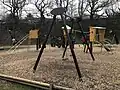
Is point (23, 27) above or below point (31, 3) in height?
below

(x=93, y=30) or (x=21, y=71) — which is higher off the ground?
(x=93, y=30)

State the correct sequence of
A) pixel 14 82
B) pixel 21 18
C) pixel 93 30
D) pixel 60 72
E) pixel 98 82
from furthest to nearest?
pixel 21 18 < pixel 93 30 < pixel 60 72 < pixel 14 82 < pixel 98 82

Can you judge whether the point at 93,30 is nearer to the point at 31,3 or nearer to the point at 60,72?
the point at 60,72

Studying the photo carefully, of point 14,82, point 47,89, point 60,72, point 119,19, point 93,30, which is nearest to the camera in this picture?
point 47,89

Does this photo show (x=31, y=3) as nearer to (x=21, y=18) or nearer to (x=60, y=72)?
(x=21, y=18)

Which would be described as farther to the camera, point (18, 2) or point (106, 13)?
point (106, 13)

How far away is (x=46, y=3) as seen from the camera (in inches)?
1817

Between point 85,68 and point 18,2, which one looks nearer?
point 85,68

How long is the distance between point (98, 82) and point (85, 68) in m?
2.12

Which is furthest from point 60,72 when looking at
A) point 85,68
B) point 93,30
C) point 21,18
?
point 21,18

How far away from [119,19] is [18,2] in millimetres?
14999

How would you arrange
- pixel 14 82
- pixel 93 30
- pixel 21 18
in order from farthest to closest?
pixel 21 18 → pixel 93 30 → pixel 14 82

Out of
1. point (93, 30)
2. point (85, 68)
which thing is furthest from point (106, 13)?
point (85, 68)

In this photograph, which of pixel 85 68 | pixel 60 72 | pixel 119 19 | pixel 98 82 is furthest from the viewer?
pixel 119 19
